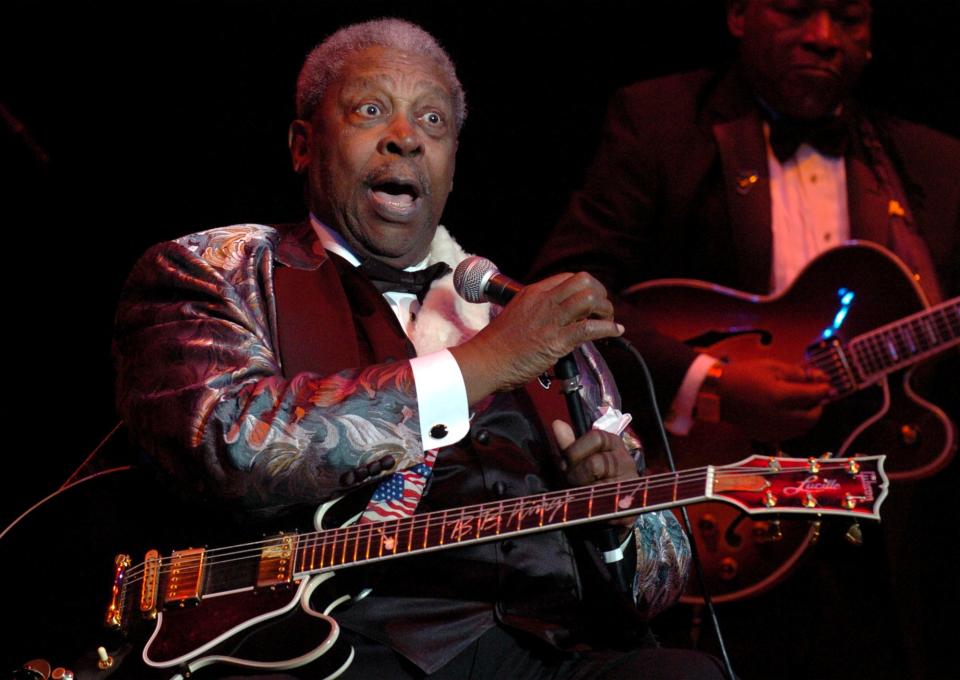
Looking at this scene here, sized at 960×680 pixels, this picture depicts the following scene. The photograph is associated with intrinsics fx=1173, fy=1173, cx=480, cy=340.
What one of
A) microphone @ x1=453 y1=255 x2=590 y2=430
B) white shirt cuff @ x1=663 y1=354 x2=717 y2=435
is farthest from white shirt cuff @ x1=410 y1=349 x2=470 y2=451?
white shirt cuff @ x1=663 y1=354 x2=717 y2=435

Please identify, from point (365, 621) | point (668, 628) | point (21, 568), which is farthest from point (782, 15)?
point (21, 568)

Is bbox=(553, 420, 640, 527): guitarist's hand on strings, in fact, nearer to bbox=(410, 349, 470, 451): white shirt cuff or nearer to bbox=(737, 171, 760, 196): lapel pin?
bbox=(410, 349, 470, 451): white shirt cuff

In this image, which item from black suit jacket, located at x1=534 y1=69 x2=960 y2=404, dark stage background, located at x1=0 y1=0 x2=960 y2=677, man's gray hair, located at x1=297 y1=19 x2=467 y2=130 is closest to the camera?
man's gray hair, located at x1=297 y1=19 x2=467 y2=130

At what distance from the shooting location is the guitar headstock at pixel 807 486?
6.79 ft

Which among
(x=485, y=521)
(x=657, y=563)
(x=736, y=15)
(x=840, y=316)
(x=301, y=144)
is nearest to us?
(x=485, y=521)

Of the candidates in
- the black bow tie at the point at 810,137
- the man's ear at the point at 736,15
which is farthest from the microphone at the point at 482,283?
the man's ear at the point at 736,15

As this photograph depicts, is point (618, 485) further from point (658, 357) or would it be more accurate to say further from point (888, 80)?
point (888, 80)

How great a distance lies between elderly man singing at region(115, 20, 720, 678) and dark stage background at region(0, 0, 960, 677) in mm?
1023

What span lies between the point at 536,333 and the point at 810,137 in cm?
206

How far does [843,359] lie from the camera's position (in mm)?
3621

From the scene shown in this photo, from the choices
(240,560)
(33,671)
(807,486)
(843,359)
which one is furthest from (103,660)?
(843,359)

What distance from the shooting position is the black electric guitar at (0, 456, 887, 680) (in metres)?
2.14

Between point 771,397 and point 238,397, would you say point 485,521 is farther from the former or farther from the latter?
point 771,397

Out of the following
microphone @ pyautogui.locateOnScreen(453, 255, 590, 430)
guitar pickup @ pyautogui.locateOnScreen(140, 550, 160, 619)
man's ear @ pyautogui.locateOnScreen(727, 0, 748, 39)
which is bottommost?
guitar pickup @ pyautogui.locateOnScreen(140, 550, 160, 619)
